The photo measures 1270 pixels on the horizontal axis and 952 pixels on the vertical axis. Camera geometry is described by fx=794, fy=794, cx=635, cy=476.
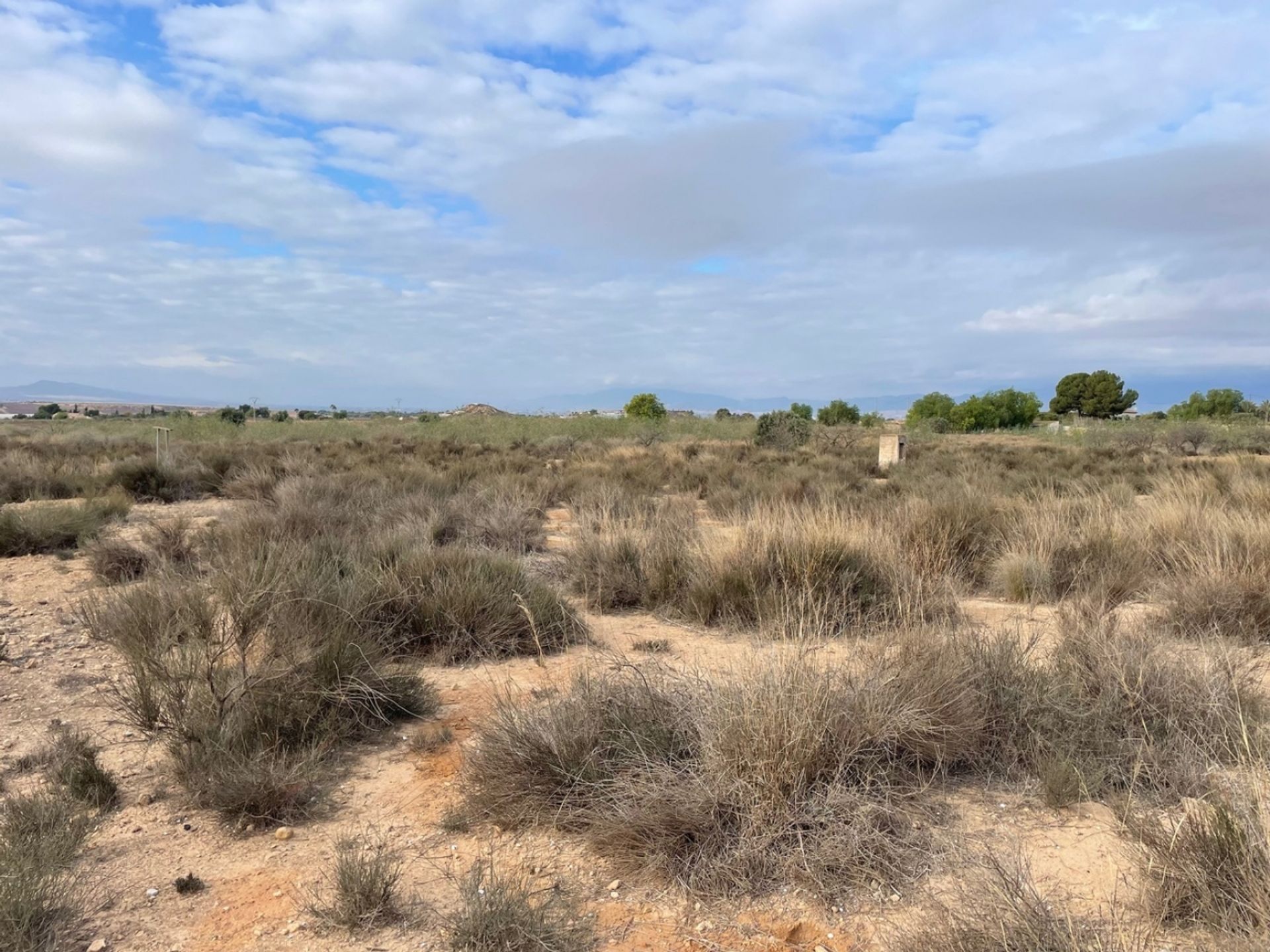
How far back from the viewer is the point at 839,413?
64625 mm

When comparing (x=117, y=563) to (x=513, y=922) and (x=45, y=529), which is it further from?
(x=513, y=922)

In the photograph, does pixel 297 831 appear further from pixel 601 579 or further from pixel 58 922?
pixel 601 579

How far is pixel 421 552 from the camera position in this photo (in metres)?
7.20

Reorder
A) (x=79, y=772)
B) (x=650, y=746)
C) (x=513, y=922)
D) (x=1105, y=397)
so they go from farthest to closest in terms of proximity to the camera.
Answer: (x=1105, y=397), (x=79, y=772), (x=650, y=746), (x=513, y=922)

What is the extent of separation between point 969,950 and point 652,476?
1655cm

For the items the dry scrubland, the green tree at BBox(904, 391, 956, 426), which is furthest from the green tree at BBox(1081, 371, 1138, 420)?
the dry scrubland

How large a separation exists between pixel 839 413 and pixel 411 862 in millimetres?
64054

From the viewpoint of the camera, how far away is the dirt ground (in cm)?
293

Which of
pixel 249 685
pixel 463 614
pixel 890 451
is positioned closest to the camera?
pixel 249 685

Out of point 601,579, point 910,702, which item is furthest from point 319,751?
point 601,579

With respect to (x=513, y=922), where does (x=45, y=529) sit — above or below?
above

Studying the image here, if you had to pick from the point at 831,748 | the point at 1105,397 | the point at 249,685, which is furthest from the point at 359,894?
the point at 1105,397

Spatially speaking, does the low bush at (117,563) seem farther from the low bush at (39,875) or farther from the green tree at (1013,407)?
the green tree at (1013,407)

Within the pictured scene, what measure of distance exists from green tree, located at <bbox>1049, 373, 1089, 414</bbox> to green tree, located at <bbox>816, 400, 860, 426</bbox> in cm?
3089
